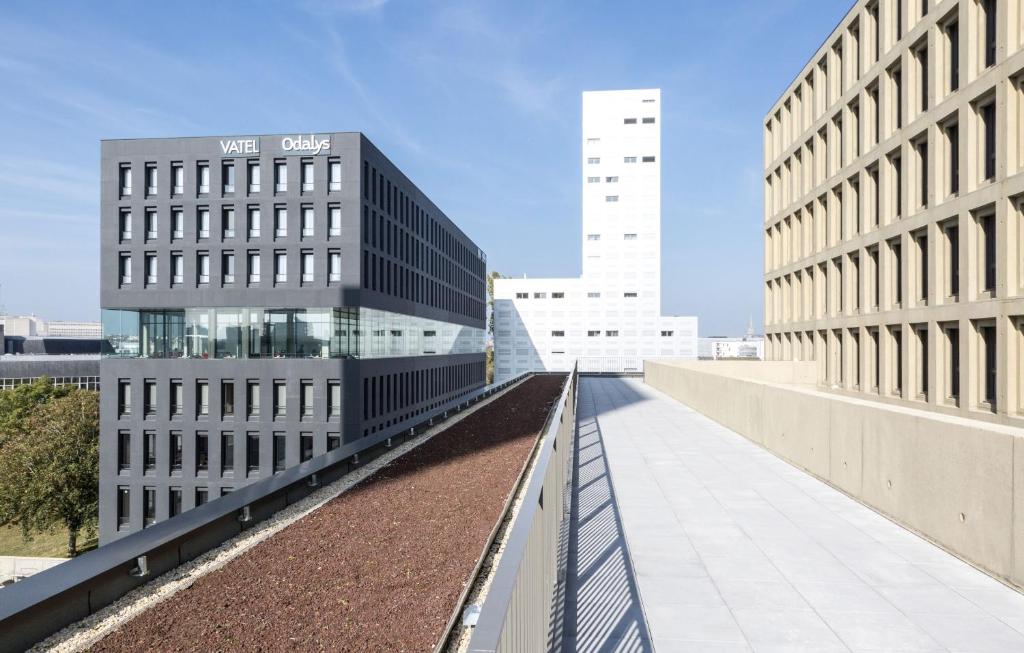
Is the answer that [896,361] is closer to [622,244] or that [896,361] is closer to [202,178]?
[202,178]

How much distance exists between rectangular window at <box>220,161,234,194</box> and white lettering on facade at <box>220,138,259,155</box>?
761 mm

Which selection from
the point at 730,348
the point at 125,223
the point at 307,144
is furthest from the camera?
the point at 730,348

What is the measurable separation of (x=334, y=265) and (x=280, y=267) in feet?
11.2

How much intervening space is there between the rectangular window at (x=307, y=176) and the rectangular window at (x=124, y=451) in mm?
18455

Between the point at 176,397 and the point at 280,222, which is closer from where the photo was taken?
the point at 176,397

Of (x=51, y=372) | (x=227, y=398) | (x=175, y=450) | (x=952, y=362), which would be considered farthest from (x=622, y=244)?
(x=51, y=372)

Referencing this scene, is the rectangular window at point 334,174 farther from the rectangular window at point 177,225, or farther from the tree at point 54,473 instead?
the tree at point 54,473

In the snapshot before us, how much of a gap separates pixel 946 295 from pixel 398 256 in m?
34.1

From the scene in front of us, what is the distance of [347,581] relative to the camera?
708cm

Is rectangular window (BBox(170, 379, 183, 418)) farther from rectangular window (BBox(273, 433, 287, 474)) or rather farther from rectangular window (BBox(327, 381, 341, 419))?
rectangular window (BBox(327, 381, 341, 419))

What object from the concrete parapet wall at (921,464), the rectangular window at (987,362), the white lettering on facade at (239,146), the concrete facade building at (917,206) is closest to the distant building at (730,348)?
the concrete facade building at (917,206)

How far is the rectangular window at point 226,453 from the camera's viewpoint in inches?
1405

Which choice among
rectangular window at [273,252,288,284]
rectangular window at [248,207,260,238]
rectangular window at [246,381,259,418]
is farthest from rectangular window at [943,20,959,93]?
rectangular window at [246,381,259,418]

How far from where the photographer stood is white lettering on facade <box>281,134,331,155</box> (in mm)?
36719
